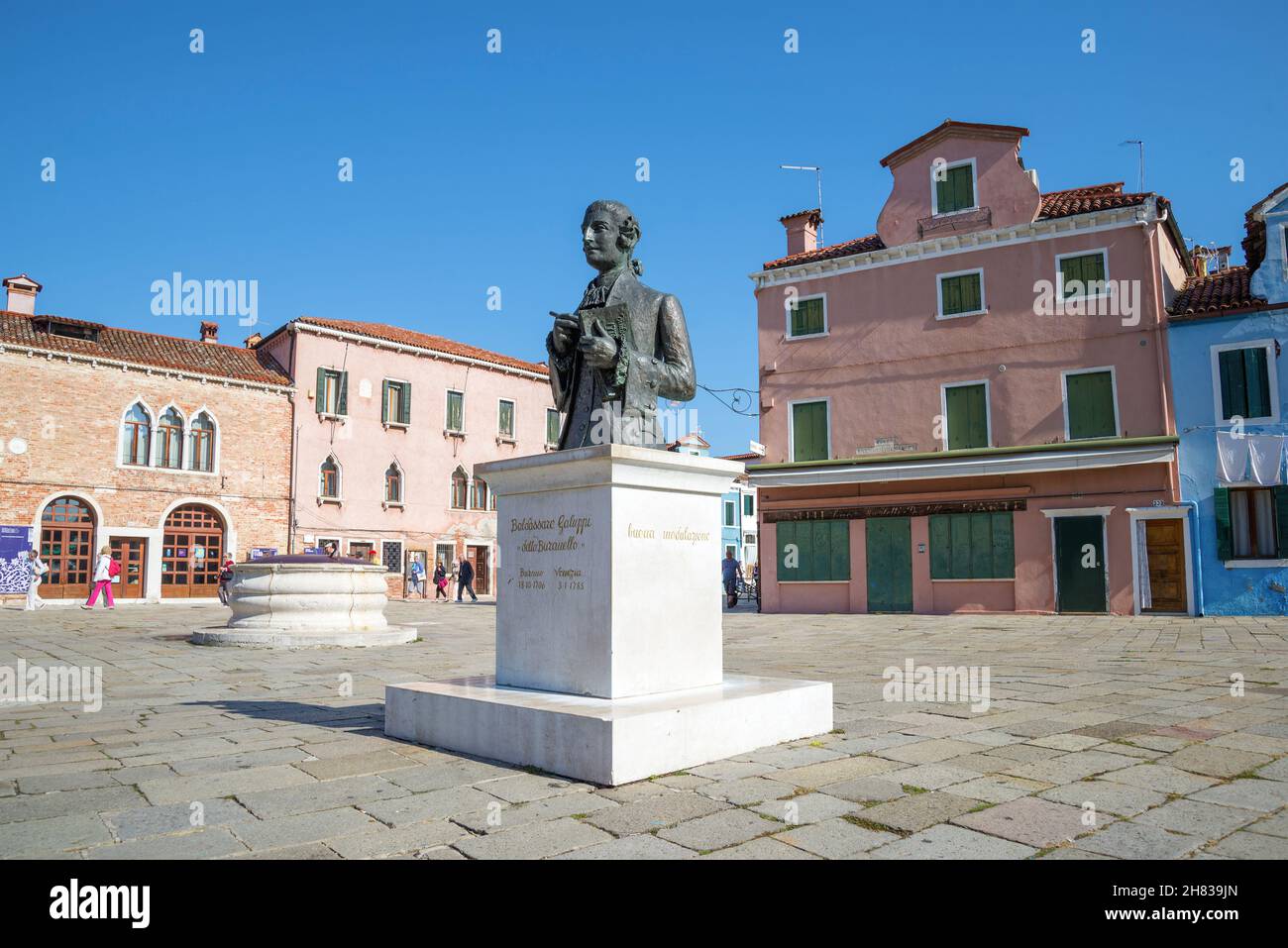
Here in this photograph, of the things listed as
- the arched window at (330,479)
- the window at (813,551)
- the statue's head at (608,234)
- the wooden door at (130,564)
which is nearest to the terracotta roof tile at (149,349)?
the arched window at (330,479)

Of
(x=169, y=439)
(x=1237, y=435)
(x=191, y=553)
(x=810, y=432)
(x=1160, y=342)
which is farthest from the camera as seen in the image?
(x=191, y=553)

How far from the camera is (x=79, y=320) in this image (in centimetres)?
2728

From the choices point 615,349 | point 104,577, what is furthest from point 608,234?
point 104,577

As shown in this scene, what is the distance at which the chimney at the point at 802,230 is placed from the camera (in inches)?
1015

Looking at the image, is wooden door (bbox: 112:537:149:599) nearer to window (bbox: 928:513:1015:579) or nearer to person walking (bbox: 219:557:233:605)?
person walking (bbox: 219:557:233:605)

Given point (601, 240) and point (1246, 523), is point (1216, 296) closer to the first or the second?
Answer: point (1246, 523)

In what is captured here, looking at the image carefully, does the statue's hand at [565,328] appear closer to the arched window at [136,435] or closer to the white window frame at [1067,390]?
the white window frame at [1067,390]

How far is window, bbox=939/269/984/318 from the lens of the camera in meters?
21.8

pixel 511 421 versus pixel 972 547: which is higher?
pixel 511 421

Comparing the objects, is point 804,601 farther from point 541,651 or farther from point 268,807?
point 268,807

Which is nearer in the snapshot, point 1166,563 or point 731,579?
point 1166,563

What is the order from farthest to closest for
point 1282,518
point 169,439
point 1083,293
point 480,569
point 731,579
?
point 480,569 → point 169,439 → point 731,579 → point 1083,293 → point 1282,518

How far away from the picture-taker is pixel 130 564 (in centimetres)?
2667

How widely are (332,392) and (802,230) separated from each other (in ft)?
57.3
